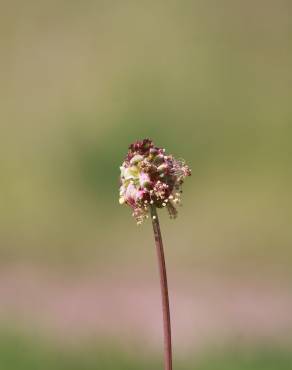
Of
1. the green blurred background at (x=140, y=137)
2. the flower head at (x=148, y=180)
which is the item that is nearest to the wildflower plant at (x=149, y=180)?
the flower head at (x=148, y=180)

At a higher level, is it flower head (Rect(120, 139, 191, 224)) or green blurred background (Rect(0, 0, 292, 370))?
green blurred background (Rect(0, 0, 292, 370))

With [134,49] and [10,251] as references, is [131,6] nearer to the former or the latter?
[134,49]

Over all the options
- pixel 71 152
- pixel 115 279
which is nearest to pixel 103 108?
pixel 71 152

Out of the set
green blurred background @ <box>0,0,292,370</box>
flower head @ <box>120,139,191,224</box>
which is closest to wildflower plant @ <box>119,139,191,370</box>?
flower head @ <box>120,139,191,224</box>

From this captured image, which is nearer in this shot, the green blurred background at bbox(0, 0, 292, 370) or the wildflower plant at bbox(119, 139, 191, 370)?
the wildflower plant at bbox(119, 139, 191, 370)

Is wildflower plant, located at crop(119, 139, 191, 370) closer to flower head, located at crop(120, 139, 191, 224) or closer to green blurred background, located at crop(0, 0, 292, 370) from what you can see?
flower head, located at crop(120, 139, 191, 224)

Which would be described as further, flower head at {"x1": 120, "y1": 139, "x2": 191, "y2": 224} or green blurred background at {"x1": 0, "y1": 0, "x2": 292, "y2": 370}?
green blurred background at {"x1": 0, "y1": 0, "x2": 292, "y2": 370}

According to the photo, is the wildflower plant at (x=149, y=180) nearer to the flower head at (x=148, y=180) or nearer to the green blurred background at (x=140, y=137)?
the flower head at (x=148, y=180)
